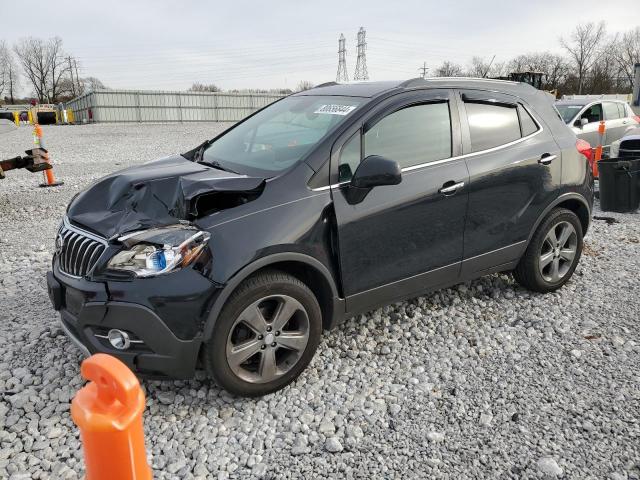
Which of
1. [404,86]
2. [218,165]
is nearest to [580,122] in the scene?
[404,86]

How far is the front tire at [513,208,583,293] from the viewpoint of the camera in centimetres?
444

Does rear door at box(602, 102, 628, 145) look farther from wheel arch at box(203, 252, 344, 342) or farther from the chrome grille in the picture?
the chrome grille

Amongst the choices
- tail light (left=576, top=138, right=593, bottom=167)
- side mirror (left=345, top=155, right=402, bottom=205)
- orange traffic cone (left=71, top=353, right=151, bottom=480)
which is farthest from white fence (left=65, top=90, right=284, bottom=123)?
orange traffic cone (left=71, top=353, right=151, bottom=480)

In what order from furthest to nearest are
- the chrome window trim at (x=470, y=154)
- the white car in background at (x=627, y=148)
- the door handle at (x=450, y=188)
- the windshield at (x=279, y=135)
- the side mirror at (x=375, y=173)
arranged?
the white car in background at (x=627, y=148), the door handle at (x=450, y=188), the windshield at (x=279, y=135), the chrome window trim at (x=470, y=154), the side mirror at (x=375, y=173)

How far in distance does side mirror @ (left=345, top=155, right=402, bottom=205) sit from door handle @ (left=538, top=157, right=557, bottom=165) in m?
1.71

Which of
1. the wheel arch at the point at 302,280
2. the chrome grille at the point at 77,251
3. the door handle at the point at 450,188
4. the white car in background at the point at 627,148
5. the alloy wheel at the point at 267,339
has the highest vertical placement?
the white car in background at the point at 627,148

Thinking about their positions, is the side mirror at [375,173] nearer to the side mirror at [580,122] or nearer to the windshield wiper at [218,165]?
the windshield wiper at [218,165]

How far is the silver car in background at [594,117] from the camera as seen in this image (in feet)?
38.6

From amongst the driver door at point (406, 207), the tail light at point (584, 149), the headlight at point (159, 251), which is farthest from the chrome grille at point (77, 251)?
the tail light at point (584, 149)

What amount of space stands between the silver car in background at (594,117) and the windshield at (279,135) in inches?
367

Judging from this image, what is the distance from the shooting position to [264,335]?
10.0ft

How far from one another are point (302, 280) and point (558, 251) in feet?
8.52

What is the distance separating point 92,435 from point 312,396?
2.12m

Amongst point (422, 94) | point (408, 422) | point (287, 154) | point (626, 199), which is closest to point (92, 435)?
point (408, 422)
